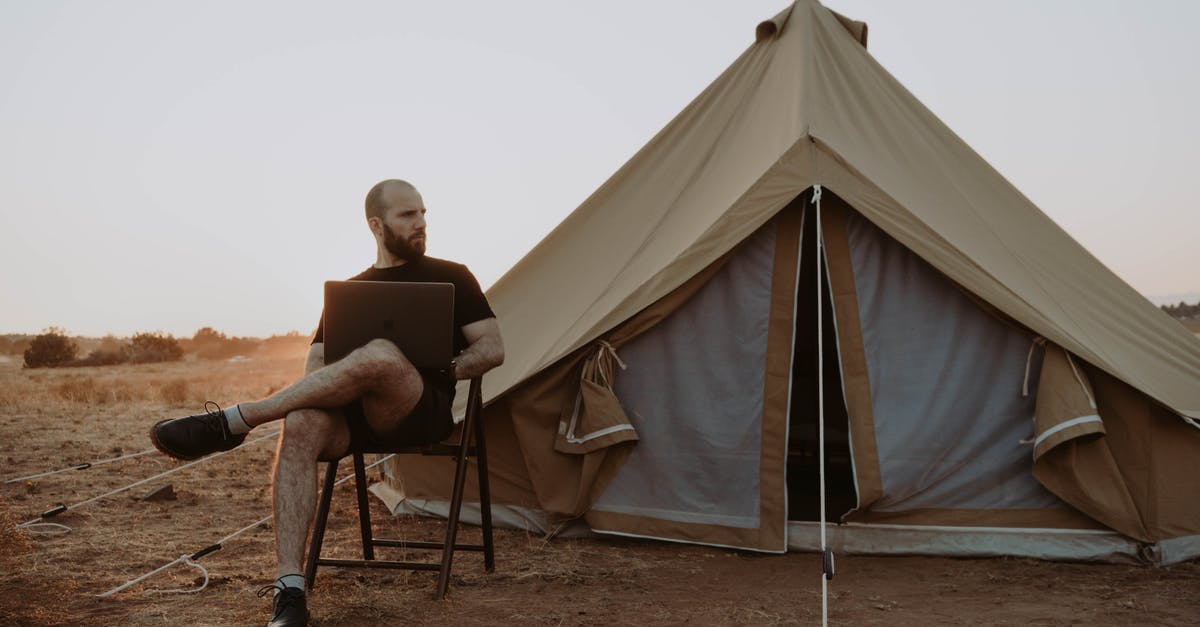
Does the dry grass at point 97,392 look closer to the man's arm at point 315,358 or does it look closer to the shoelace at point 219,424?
the man's arm at point 315,358

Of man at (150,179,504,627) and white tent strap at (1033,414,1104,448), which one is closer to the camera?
man at (150,179,504,627)

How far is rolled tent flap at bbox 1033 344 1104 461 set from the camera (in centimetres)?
350

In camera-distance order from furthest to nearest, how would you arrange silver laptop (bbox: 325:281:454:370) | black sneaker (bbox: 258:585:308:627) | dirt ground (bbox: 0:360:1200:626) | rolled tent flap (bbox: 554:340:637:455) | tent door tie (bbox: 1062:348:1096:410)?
rolled tent flap (bbox: 554:340:637:455)
tent door tie (bbox: 1062:348:1096:410)
silver laptop (bbox: 325:281:454:370)
dirt ground (bbox: 0:360:1200:626)
black sneaker (bbox: 258:585:308:627)

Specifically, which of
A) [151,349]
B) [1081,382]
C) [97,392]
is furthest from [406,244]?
[151,349]

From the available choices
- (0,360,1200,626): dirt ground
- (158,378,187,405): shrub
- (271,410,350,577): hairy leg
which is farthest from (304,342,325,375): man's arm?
(158,378,187,405): shrub

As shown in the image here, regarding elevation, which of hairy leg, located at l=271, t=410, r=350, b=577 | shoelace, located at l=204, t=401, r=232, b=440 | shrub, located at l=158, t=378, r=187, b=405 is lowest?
hairy leg, located at l=271, t=410, r=350, b=577

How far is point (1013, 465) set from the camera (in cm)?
371

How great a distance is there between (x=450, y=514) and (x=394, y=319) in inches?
24.8

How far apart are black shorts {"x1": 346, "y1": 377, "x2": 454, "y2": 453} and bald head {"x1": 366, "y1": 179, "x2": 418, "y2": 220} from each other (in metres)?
0.65

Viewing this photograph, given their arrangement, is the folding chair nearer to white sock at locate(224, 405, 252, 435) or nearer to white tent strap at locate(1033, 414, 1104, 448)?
white sock at locate(224, 405, 252, 435)

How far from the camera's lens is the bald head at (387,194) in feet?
11.0

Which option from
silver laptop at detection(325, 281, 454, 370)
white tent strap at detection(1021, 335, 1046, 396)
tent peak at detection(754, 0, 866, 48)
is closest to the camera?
silver laptop at detection(325, 281, 454, 370)

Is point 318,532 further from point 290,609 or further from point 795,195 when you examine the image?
point 795,195

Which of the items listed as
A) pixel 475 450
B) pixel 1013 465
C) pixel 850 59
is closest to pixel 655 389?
pixel 475 450
